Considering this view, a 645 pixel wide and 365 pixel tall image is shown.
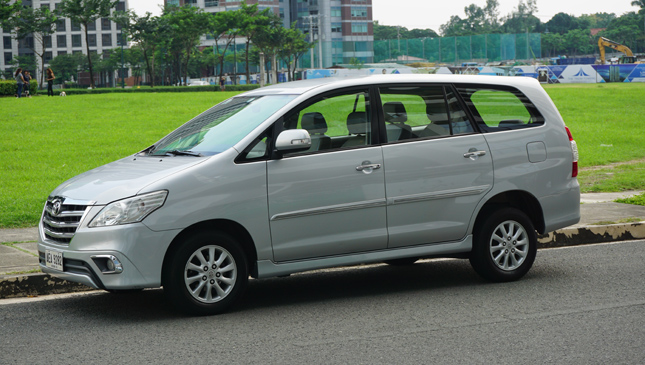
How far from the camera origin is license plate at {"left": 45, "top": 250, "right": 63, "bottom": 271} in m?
5.72

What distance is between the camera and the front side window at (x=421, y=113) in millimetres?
6562

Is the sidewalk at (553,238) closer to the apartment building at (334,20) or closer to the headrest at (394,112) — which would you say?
the headrest at (394,112)

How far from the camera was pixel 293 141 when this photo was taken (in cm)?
586

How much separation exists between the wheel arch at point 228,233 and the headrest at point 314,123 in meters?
1.00

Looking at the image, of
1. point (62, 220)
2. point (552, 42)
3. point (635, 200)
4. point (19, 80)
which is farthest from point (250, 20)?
point (552, 42)

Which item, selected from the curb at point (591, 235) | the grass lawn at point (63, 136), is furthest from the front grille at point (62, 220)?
the curb at point (591, 235)

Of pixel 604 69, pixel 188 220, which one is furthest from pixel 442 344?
pixel 604 69

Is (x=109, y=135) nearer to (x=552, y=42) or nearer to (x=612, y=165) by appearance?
(x=612, y=165)

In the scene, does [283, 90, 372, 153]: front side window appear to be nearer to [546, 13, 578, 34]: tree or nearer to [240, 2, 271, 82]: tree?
[240, 2, 271, 82]: tree

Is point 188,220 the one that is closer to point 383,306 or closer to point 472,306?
point 383,306

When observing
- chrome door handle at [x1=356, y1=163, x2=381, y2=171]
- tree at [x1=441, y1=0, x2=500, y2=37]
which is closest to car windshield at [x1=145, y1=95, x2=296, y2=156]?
chrome door handle at [x1=356, y1=163, x2=381, y2=171]

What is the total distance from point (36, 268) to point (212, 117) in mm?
2114

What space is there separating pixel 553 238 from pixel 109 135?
47.9 feet

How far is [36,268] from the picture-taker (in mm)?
7008
